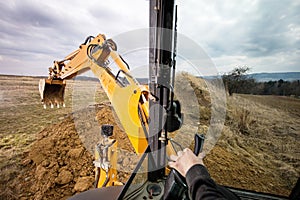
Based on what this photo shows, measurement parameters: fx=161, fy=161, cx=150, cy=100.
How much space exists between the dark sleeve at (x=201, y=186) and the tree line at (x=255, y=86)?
6.69 ft

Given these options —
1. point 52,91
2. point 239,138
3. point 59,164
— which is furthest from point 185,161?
point 239,138

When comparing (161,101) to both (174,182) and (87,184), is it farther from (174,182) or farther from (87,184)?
(87,184)

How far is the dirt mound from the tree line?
6.61ft

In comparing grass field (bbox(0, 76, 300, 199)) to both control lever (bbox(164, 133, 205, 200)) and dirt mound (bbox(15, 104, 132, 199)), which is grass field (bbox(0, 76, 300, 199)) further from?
control lever (bbox(164, 133, 205, 200))

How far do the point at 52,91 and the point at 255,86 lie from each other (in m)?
2.77

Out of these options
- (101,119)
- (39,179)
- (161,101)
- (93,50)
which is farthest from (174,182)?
(101,119)

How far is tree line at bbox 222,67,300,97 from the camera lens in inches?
75.5

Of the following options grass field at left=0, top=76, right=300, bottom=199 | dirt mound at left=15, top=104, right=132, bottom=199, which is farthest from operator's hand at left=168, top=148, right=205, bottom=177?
dirt mound at left=15, top=104, right=132, bottom=199

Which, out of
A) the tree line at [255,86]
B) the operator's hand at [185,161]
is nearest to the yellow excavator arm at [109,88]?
the operator's hand at [185,161]

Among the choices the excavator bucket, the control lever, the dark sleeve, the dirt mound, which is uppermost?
the excavator bucket

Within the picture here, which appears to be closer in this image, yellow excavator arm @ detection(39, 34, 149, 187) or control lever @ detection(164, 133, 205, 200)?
control lever @ detection(164, 133, 205, 200)

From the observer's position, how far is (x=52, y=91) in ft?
6.31

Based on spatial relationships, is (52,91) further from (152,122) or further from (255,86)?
(255,86)

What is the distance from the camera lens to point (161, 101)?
794 mm
